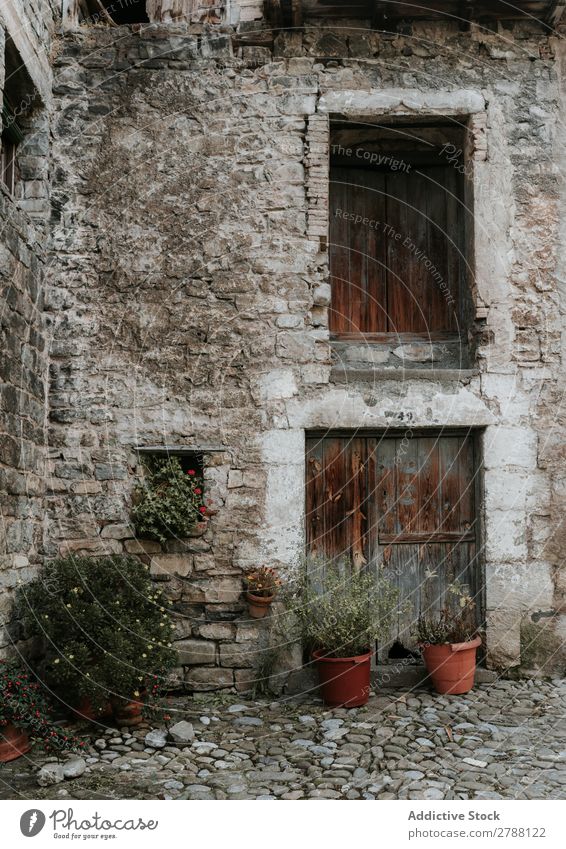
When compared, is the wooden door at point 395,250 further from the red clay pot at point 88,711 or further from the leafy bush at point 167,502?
the red clay pot at point 88,711

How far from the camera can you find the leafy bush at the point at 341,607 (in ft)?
16.5

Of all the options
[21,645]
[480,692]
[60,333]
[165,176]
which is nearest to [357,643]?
[480,692]

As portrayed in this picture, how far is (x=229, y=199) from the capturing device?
5676 millimetres

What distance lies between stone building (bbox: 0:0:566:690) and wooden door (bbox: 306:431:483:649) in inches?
0.7

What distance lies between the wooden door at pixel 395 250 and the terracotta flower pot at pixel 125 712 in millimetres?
3183

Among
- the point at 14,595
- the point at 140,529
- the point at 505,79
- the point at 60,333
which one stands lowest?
the point at 14,595

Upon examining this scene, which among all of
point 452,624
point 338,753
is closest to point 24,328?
point 338,753

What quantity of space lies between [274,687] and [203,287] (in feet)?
9.82

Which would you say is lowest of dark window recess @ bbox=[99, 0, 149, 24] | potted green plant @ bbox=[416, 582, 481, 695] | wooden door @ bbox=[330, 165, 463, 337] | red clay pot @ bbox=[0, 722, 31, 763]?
red clay pot @ bbox=[0, 722, 31, 763]

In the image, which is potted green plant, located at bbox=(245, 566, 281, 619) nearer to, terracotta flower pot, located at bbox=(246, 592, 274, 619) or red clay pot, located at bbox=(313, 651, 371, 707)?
terracotta flower pot, located at bbox=(246, 592, 274, 619)

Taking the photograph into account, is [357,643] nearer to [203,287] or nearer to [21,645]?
[21,645]

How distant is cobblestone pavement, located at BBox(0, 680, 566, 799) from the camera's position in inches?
148

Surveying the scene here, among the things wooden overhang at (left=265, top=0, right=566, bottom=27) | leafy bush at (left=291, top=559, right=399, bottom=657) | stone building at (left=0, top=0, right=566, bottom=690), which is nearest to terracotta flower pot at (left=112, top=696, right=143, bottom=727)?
stone building at (left=0, top=0, right=566, bottom=690)

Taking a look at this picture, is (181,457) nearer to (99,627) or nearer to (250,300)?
(250,300)
